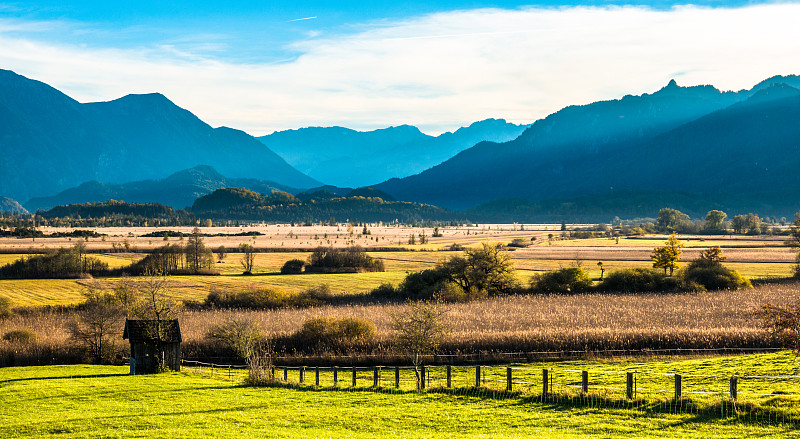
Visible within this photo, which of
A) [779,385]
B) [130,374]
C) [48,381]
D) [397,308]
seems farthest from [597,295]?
[48,381]

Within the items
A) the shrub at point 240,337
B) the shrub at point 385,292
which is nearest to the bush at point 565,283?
the shrub at point 385,292

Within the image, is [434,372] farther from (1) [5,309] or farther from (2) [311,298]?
(1) [5,309]

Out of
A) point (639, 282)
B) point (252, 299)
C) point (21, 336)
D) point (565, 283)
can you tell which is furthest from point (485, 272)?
point (21, 336)

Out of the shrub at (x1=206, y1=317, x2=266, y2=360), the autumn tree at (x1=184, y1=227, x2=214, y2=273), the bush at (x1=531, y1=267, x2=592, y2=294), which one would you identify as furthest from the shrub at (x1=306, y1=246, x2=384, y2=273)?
the shrub at (x1=206, y1=317, x2=266, y2=360)

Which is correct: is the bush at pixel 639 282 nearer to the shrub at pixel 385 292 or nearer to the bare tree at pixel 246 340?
the shrub at pixel 385 292

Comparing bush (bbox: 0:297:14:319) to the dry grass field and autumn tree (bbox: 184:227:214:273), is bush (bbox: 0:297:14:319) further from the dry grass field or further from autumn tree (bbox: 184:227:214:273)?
autumn tree (bbox: 184:227:214:273)

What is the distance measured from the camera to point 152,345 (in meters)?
32.1

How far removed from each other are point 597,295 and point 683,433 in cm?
4358

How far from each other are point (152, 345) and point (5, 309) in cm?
2548

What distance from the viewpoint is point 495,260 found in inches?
2426

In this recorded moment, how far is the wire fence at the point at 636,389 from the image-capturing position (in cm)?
1741

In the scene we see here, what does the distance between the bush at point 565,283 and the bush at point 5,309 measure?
46932 mm

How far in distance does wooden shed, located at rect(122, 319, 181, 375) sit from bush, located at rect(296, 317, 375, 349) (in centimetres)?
824

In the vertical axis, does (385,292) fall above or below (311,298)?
above
